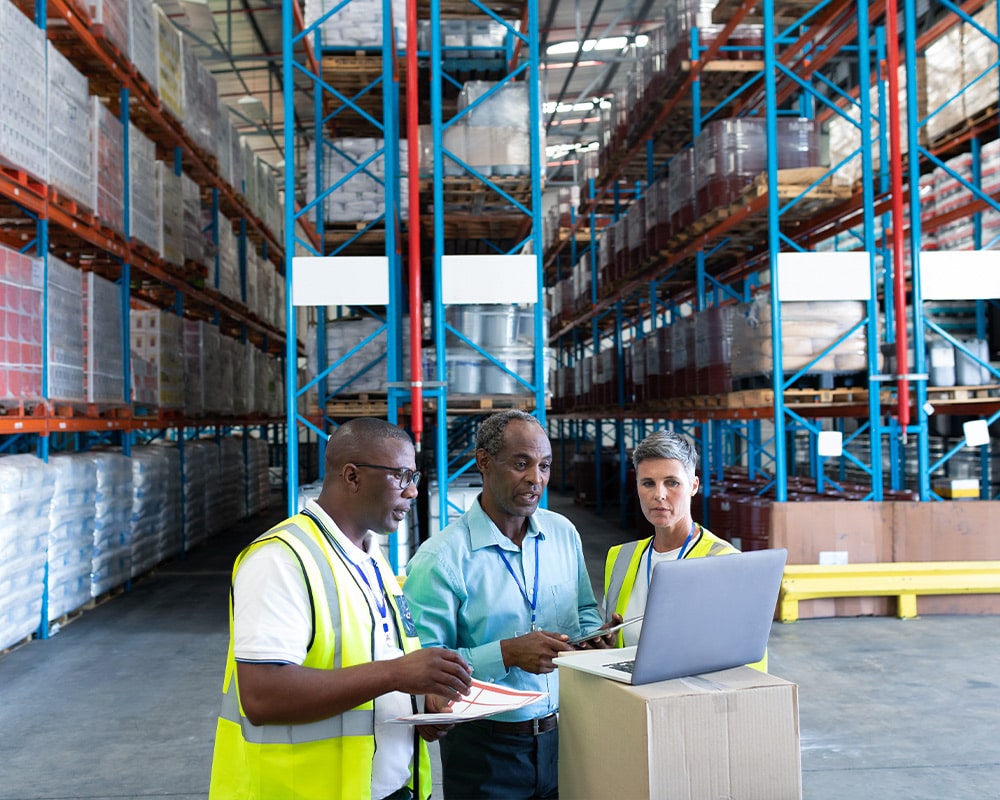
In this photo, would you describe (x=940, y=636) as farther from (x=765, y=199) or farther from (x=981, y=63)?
(x=981, y=63)

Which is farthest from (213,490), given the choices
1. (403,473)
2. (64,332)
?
(403,473)

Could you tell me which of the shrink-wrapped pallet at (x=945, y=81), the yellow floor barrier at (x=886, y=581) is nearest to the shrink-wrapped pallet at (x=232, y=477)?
the yellow floor barrier at (x=886, y=581)

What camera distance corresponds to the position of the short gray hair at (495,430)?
8.56 ft

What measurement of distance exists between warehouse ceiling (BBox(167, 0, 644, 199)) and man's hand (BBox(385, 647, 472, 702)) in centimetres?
1626

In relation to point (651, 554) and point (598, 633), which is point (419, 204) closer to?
point (651, 554)

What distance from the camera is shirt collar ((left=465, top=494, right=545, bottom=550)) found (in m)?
2.55

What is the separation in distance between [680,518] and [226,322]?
564 inches

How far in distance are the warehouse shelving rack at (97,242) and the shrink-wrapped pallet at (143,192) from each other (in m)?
0.15

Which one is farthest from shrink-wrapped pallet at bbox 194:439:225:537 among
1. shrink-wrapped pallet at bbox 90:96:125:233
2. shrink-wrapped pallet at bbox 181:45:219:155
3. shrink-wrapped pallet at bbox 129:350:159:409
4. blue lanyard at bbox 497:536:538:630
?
blue lanyard at bbox 497:536:538:630

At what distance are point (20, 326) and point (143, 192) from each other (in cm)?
344

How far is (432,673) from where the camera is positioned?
1.83 meters

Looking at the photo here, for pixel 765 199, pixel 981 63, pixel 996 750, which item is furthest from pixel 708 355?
pixel 996 750

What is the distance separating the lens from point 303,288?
7.47m

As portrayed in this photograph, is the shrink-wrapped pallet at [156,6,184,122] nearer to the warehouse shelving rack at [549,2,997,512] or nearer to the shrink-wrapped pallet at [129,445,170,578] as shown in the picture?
the shrink-wrapped pallet at [129,445,170,578]
